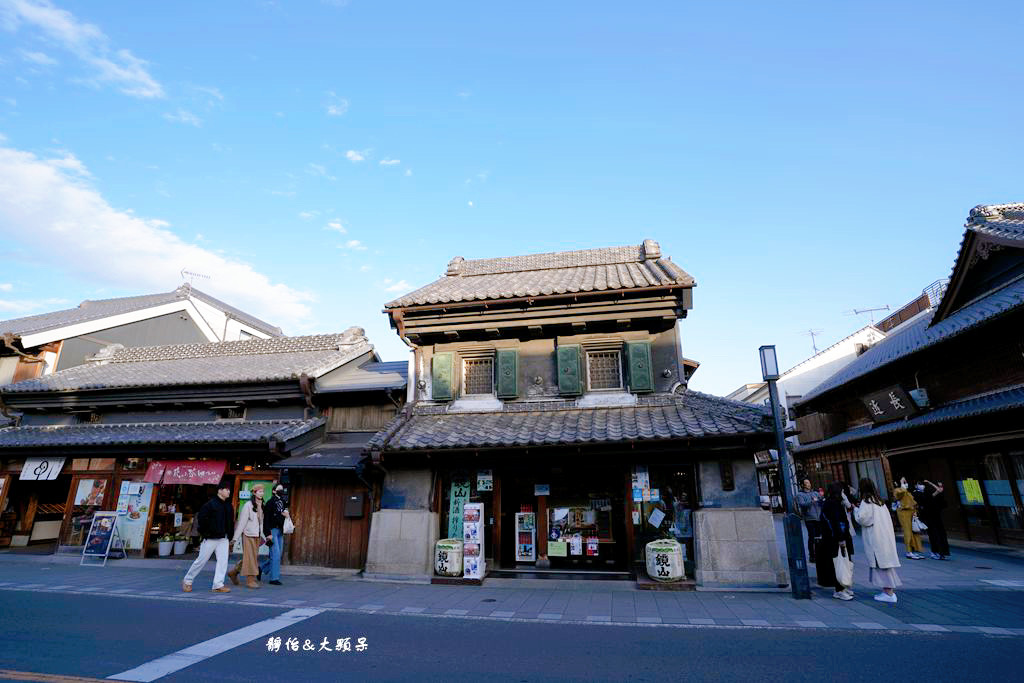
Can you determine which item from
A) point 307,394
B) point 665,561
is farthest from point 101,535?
point 665,561

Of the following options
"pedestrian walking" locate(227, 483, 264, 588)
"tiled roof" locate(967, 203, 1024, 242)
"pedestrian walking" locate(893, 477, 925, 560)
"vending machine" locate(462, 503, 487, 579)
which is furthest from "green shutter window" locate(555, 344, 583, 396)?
"tiled roof" locate(967, 203, 1024, 242)

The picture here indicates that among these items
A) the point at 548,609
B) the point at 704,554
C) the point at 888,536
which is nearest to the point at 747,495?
the point at 704,554

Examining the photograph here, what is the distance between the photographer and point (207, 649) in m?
6.41

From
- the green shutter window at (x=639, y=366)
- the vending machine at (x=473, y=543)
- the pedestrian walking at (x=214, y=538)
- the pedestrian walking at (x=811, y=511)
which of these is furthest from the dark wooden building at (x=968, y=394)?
the pedestrian walking at (x=214, y=538)

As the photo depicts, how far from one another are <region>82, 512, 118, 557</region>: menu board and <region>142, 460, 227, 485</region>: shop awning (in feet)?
4.40

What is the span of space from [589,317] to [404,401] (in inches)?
241

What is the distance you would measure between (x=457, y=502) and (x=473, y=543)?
143 centimetres

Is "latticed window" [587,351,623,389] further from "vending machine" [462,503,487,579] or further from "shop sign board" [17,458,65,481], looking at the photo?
"shop sign board" [17,458,65,481]

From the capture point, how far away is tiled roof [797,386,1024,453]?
11922 mm

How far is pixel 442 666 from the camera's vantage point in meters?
5.80

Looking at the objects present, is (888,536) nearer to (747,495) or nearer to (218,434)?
(747,495)

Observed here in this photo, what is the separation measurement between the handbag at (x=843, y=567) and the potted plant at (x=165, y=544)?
1831cm

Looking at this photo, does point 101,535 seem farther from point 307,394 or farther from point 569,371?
point 569,371

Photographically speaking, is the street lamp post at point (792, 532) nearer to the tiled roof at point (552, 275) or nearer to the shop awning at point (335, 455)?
the tiled roof at point (552, 275)
